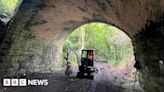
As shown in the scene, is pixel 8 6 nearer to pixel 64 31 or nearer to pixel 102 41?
pixel 64 31

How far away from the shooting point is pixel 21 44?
1457 centimetres

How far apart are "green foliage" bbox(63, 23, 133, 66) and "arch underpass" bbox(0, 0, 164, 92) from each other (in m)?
13.5

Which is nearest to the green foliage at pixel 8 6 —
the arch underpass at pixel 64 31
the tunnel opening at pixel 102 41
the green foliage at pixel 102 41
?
the arch underpass at pixel 64 31

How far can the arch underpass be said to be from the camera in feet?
25.8

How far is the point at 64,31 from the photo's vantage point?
21047mm

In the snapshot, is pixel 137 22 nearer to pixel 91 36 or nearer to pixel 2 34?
pixel 2 34

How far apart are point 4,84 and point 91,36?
30.3 metres

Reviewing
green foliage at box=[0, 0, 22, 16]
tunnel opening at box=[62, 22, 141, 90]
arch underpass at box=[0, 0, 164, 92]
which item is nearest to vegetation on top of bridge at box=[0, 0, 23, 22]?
green foliage at box=[0, 0, 22, 16]

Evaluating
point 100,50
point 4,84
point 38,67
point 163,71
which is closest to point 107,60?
point 100,50

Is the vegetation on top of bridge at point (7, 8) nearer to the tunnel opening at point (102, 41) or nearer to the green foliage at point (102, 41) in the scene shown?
the tunnel opening at point (102, 41)

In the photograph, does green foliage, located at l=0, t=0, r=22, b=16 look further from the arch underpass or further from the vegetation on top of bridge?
the arch underpass

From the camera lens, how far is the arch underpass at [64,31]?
25.8 ft

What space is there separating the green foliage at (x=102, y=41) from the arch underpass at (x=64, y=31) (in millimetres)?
13521

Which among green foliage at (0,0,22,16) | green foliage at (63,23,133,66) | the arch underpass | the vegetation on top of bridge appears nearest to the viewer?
the arch underpass
